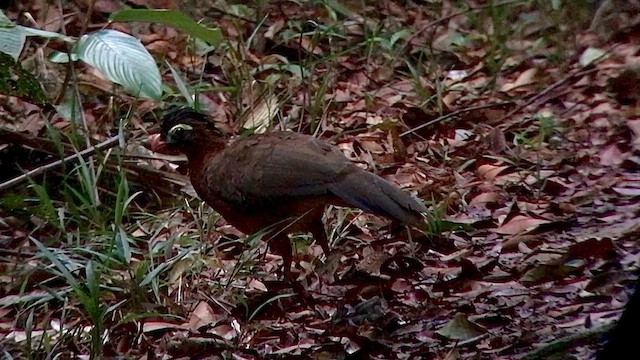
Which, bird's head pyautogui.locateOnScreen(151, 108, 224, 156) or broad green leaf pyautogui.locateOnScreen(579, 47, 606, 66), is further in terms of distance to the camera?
broad green leaf pyautogui.locateOnScreen(579, 47, 606, 66)

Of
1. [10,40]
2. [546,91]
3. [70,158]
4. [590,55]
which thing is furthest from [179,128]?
[590,55]

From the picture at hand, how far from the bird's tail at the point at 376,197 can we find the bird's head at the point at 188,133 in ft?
2.36

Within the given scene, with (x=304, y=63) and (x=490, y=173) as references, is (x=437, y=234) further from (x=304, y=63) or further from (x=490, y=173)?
(x=304, y=63)

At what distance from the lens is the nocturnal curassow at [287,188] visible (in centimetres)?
350

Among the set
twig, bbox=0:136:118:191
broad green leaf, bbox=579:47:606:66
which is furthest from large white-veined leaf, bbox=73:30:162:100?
broad green leaf, bbox=579:47:606:66

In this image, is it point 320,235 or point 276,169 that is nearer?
point 276,169

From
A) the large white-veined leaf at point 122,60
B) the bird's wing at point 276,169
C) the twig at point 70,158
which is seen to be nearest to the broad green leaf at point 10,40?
the large white-veined leaf at point 122,60

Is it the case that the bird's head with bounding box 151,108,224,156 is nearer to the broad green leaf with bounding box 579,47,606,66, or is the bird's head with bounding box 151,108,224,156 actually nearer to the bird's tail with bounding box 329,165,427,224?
the bird's tail with bounding box 329,165,427,224

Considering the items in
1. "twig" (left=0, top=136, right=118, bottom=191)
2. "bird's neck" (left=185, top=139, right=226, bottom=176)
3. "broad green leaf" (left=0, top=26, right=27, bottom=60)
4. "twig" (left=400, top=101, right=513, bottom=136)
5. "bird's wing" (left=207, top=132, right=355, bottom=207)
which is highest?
"broad green leaf" (left=0, top=26, right=27, bottom=60)

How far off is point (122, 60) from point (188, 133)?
0.90 meters

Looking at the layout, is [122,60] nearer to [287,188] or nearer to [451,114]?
[287,188]

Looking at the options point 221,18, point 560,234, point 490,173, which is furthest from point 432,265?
point 221,18

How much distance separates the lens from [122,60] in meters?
3.13

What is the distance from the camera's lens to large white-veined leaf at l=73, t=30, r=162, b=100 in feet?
10.1
